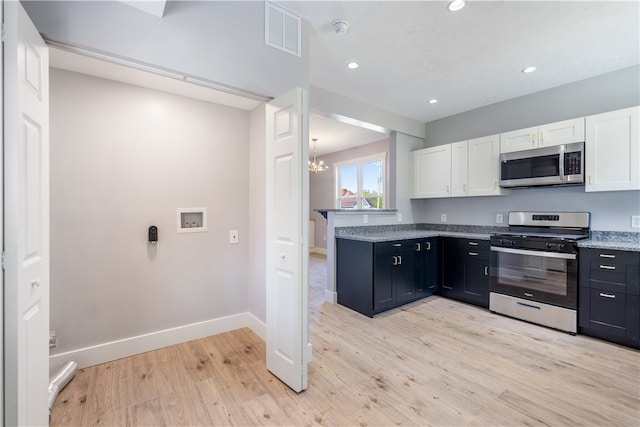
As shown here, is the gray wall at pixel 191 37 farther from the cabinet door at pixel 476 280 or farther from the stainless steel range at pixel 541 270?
the cabinet door at pixel 476 280

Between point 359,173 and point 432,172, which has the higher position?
point 359,173

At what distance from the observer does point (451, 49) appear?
2623 mm

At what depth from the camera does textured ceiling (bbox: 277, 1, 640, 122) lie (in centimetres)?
210

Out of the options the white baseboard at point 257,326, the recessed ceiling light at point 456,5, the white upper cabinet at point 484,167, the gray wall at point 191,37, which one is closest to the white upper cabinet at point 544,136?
the white upper cabinet at point 484,167

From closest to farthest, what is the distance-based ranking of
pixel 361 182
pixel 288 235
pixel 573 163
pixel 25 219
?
pixel 25 219, pixel 288 235, pixel 573 163, pixel 361 182

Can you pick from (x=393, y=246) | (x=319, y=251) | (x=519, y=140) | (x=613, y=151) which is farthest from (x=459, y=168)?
(x=319, y=251)

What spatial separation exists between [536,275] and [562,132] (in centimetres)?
Answer: 164

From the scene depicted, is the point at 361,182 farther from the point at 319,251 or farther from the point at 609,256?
the point at 609,256

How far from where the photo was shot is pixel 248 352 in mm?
2494

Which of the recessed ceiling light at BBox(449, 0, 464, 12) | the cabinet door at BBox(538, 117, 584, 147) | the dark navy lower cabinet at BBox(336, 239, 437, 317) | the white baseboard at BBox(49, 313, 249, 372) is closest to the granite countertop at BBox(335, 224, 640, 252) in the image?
the dark navy lower cabinet at BBox(336, 239, 437, 317)

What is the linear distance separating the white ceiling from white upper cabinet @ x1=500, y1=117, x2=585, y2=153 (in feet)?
1.81

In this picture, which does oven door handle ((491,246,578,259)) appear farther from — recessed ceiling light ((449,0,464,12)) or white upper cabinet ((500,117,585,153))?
recessed ceiling light ((449,0,464,12))

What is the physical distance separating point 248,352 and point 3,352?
1704mm

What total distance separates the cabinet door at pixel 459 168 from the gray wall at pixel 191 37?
2.83 meters
